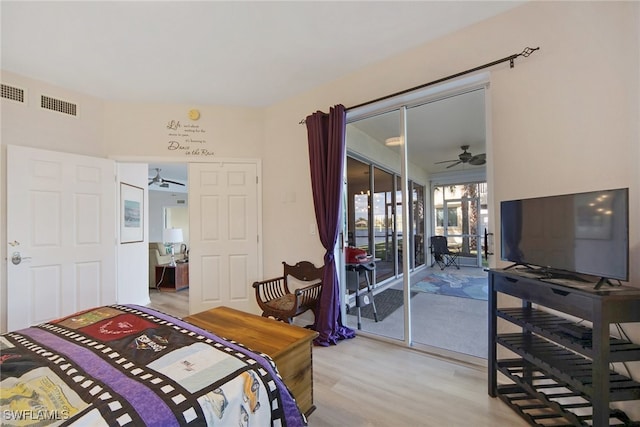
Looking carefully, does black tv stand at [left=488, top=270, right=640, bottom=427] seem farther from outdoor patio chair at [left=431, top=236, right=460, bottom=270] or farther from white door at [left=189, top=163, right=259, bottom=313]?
outdoor patio chair at [left=431, top=236, right=460, bottom=270]

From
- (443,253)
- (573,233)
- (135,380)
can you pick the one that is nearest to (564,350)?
(573,233)

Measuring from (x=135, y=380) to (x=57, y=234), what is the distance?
2873 millimetres

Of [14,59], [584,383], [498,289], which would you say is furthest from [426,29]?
[14,59]

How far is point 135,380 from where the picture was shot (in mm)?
997

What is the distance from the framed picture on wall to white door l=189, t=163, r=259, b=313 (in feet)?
4.01

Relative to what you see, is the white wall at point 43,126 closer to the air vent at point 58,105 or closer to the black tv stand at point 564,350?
the air vent at point 58,105

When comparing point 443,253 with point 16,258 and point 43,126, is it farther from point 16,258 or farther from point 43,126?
point 43,126

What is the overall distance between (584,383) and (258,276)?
3.10 meters

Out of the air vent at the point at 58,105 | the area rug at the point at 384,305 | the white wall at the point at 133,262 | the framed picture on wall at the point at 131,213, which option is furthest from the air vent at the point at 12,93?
the area rug at the point at 384,305

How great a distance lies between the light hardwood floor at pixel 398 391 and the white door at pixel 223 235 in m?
1.46

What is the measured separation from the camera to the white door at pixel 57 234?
263 cm

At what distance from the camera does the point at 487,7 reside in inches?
78.4

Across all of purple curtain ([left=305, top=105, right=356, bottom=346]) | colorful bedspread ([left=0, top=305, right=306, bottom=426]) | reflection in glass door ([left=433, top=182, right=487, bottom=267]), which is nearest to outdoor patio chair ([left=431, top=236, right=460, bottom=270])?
reflection in glass door ([left=433, top=182, right=487, bottom=267])

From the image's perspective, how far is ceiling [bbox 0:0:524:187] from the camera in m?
1.95
